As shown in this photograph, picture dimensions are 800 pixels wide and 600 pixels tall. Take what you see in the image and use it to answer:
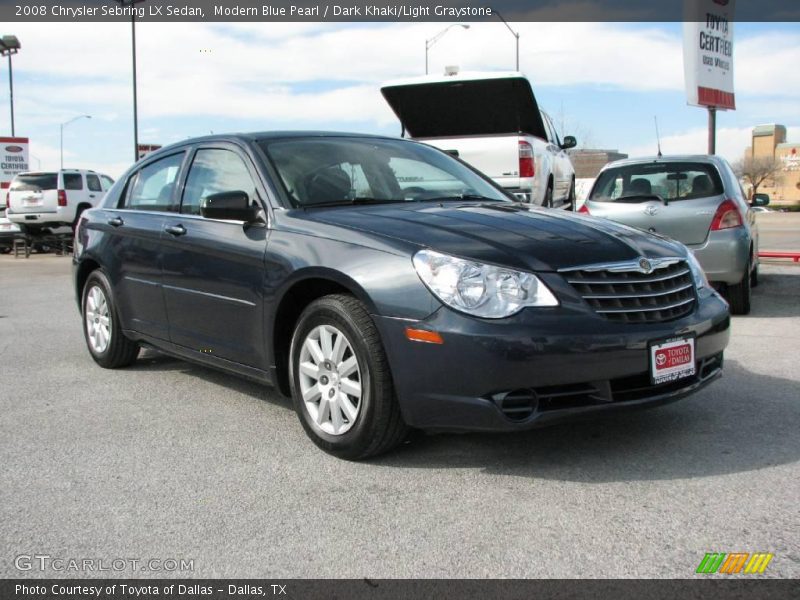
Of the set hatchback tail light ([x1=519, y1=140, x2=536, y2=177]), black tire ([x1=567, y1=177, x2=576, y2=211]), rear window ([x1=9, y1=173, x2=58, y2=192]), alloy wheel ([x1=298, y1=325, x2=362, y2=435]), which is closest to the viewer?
alloy wheel ([x1=298, y1=325, x2=362, y2=435])

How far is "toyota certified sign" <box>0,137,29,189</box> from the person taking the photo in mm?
34500

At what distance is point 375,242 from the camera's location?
3.85 meters

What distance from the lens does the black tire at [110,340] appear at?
19.8 feet

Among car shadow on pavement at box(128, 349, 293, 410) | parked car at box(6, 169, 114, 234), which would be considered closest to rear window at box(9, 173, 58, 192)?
parked car at box(6, 169, 114, 234)

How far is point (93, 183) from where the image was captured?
24062 mm

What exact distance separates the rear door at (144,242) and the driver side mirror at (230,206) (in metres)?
0.99

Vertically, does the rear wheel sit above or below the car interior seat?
above

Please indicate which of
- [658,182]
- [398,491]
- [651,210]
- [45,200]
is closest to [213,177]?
[398,491]

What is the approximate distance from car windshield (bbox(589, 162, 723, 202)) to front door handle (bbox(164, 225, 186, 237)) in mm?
5076

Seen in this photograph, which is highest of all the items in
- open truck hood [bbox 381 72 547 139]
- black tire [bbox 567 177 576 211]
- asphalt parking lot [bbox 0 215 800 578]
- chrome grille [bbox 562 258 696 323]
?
open truck hood [bbox 381 72 547 139]

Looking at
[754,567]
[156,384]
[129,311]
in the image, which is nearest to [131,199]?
[129,311]

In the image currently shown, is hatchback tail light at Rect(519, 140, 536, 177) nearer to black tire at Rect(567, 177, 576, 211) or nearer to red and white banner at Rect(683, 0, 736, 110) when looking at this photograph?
black tire at Rect(567, 177, 576, 211)
